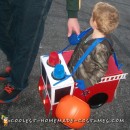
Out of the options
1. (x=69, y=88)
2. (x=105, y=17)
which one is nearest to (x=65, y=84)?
(x=69, y=88)

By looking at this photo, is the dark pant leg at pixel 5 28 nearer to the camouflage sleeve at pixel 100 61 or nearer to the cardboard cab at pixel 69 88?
the cardboard cab at pixel 69 88

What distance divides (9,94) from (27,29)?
2.64 ft

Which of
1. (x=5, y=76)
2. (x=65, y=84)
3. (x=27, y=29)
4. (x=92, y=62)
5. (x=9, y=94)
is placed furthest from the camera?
(x=5, y=76)

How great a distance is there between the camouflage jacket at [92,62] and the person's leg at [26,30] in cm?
42

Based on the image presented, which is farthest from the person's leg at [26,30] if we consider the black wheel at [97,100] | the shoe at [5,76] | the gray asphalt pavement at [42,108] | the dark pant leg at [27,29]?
the black wheel at [97,100]

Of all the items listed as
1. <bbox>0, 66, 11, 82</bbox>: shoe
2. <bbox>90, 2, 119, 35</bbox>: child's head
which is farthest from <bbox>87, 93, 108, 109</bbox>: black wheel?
<bbox>0, 66, 11, 82</bbox>: shoe

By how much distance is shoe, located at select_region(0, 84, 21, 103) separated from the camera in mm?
2346

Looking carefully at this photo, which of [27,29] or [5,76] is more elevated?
[27,29]

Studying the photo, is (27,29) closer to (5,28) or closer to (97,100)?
(5,28)

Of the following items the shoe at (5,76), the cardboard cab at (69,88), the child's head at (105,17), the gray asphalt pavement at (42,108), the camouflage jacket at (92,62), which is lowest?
the gray asphalt pavement at (42,108)

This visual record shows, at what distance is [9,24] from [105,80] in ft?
3.41

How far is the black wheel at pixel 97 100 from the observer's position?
7.71 ft

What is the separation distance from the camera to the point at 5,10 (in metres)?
2.10

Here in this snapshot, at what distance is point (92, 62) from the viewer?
2111 millimetres
